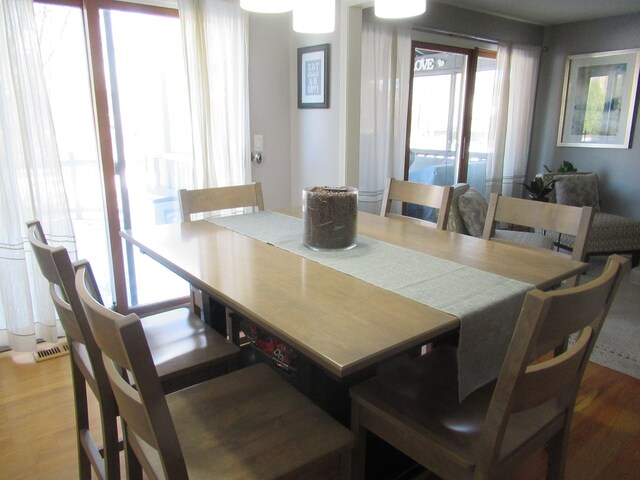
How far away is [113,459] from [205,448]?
1.26 feet

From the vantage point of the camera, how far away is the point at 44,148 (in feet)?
8.12

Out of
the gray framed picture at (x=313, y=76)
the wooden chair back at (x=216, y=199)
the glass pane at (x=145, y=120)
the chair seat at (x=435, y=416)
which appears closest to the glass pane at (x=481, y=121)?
the gray framed picture at (x=313, y=76)

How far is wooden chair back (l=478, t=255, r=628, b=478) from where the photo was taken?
901mm

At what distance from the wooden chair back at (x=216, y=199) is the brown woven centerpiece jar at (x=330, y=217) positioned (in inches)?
32.1

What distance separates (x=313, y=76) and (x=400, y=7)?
1.78 m

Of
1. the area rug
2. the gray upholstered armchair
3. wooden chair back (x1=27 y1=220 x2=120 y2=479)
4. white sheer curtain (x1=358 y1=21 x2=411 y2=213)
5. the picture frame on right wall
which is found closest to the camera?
wooden chair back (x1=27 y1=220 x2=120 y2=479)

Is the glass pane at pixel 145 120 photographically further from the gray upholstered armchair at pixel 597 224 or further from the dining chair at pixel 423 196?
the gray upholstered armchair at pixel 597 224

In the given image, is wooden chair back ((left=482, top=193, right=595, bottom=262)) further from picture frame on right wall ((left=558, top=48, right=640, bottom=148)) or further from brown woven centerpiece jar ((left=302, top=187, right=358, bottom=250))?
picture frame on right wall ((left=558, top=48, right=640, bottom=148))

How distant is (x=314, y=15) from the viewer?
159 centimetres

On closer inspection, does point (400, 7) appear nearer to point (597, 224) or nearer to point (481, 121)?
point (597, 224)

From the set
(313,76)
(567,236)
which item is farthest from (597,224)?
(313,76)

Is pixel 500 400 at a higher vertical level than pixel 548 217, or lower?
lower

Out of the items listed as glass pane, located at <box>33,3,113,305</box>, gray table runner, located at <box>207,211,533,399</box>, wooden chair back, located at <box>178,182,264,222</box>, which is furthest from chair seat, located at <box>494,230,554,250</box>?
glass pane, located at <box>33,3,113,305</box>

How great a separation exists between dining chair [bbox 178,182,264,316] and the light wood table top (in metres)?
0.21
